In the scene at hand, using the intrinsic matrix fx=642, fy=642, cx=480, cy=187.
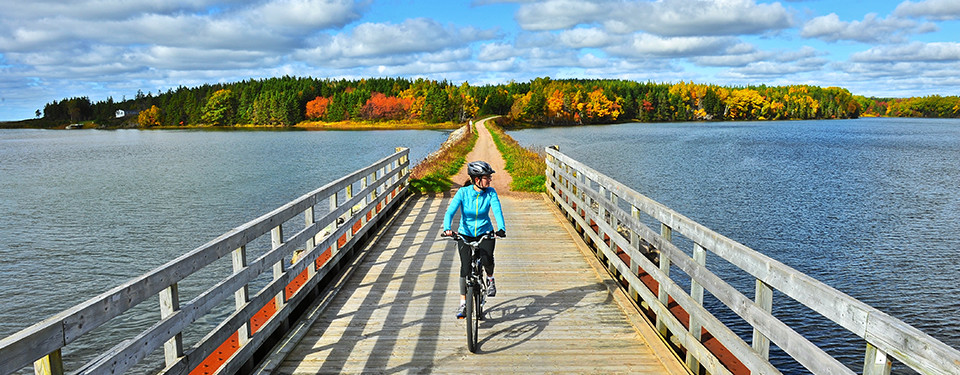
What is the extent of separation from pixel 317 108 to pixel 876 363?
16586cm

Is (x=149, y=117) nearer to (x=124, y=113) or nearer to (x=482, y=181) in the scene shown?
(x=124, y=113)

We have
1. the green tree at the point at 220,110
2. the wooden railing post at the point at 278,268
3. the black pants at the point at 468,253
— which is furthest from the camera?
the green tree at the point at 220,110

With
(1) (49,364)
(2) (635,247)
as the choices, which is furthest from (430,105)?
(1) (49,364)

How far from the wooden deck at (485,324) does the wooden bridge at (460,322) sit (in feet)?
0.08

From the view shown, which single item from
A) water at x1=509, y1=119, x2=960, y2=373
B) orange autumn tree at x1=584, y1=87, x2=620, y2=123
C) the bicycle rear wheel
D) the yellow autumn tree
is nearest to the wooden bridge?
the bicycle rear wheel

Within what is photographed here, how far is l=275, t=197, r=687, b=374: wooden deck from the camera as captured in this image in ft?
19.0

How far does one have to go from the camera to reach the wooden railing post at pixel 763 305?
4.32 meters

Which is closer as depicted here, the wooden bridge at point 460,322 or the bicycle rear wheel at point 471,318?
the wooden bridge at point 460,322

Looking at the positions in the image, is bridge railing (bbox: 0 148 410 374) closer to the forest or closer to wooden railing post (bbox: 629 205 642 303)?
wooden railing post (bbox: 629 205 642 303)

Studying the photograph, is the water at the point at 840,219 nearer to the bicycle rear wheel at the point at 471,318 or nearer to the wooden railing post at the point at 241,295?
the bicycle rear wheel at the point at 471,318

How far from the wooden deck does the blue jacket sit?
1086mm

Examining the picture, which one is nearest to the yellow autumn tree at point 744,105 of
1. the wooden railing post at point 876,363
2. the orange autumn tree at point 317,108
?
the orange autumn tree at point 317,108

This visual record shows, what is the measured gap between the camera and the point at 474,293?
6254mm

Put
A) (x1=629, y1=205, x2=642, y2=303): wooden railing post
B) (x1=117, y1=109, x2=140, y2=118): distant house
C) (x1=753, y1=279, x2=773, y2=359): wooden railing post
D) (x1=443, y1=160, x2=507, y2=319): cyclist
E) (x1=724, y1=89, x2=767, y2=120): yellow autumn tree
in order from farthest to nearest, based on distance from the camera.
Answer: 1. (x1=117, y1=109, x2=140, y2=118): distant house
2. (x1=724, y1=89, x2=767, y2=120): yellow autumn tree
3. (x1=629, y1=205, x2=642, y2=303): wooden railing post
4. (x1=443, y1=160, x2=507, y2=319): cyclist
5. (x1=753, y1=279, x2=773, y2=359): wooden railing post
